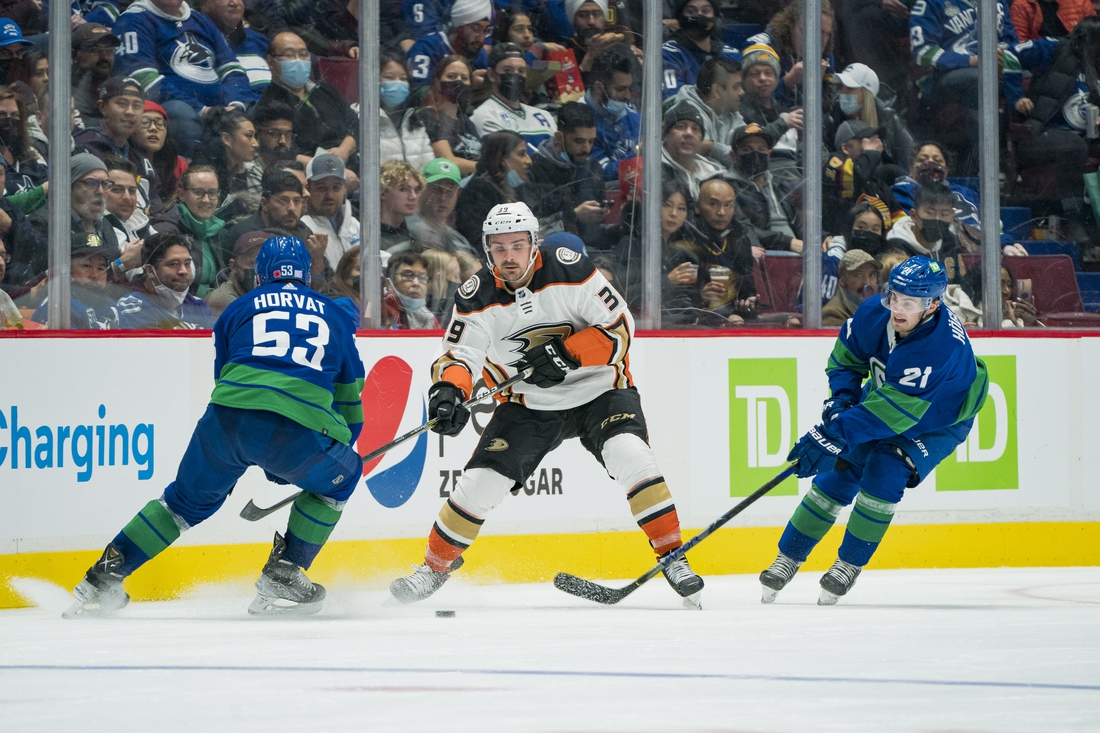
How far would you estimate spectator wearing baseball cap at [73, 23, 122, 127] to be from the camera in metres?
4.41

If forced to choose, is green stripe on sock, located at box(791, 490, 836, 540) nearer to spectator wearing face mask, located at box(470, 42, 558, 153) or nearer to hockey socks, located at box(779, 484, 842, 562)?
hockey socks, located at box(779, 484, 842, 562)

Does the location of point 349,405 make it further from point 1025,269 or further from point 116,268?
point 1025,269

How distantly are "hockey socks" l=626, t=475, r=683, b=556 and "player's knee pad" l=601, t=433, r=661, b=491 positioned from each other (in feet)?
0.08

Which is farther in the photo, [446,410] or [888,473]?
[888,473]

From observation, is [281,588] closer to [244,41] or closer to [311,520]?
[311,520]

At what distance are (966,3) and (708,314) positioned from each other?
1.89 meters

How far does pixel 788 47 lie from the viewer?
540 cm

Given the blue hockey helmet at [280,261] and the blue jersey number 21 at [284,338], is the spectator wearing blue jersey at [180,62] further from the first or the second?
the blue jersey number 21 at [284,338]

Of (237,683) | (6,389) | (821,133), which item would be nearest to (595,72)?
(821,133)

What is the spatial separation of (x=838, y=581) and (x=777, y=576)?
0.18 m

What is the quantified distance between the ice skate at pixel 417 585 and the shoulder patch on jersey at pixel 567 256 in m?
0.98

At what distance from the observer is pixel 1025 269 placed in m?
5.57

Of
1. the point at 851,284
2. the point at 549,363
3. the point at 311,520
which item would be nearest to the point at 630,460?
the point at 549,363

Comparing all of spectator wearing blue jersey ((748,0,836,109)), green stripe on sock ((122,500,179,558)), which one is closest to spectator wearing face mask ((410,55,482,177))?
spectator wearing blue jersey ((748,0,836,109))
